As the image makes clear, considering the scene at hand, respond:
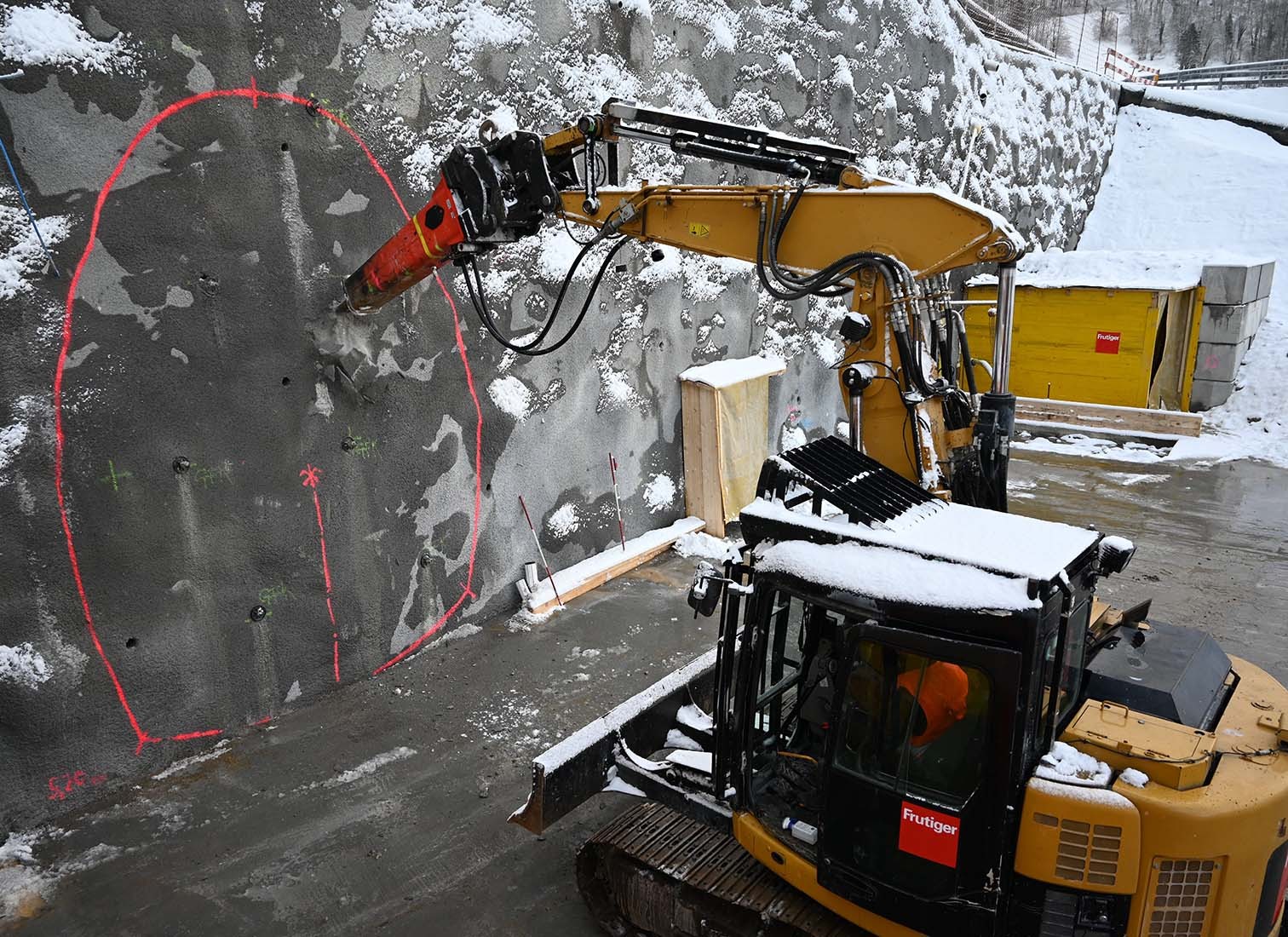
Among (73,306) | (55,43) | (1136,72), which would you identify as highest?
(1136,72)

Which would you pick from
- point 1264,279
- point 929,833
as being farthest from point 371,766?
point 1264,279

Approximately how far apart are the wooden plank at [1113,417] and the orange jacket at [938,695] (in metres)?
11.4

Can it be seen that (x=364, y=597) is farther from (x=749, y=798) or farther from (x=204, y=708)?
(x=749, y=798)

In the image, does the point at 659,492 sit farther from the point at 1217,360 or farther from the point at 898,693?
the point at 1217,360

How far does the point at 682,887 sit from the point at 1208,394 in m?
13.3

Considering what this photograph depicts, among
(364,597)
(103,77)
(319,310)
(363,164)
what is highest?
(103,77)

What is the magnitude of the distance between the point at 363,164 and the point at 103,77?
162 cm

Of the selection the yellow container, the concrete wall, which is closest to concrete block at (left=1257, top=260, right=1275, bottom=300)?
the yellow container

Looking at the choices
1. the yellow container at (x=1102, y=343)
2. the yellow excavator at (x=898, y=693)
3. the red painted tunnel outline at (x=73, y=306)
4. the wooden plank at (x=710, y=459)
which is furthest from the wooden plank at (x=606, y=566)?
the yellow container at (x=1102, y=343)

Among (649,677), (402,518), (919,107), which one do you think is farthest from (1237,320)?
(402,518)

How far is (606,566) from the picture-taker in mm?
8070

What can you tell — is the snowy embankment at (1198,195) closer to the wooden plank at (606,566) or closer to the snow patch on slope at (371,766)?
the wooden plank at (606,566)

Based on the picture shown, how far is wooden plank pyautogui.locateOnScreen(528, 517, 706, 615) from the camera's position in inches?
296

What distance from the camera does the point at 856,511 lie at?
3338 mm
